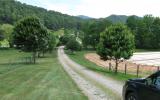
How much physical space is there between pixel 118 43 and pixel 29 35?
21861 mm

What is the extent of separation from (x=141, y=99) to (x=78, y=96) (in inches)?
260

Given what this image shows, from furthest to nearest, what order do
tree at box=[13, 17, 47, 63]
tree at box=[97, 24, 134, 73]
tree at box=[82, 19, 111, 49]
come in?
tree at box=[82, 19, 111, 49]
tree at box=[13, 17, 47, 63]
tree at box=[97, 24, 134, 73]

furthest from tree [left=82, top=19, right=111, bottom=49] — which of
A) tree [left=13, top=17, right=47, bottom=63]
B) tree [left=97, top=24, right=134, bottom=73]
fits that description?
tree [left=97, top=24, right=134, bottom=73]

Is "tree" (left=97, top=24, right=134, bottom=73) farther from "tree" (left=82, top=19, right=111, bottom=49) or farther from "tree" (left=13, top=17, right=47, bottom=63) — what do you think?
"tree" (left=82, top=19, right=111, bottom=49)

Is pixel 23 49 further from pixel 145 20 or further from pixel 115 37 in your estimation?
pixel 145 20

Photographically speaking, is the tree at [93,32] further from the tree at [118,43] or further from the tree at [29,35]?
the tree at [118,43]

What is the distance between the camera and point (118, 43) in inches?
1866

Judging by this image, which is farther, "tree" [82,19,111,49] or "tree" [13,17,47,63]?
"tree" [82,19,111,49]

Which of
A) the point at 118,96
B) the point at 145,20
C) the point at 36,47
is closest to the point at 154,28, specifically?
the point at 145,20

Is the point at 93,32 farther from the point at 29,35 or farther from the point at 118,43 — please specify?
the point at 118,43

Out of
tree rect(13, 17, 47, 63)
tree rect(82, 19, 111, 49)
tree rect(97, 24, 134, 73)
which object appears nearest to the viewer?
tree rect(97, 24, 134, 73)

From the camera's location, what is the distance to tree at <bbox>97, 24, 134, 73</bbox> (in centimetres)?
4731

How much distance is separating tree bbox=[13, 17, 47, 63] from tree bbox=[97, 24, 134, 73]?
18.6 meters

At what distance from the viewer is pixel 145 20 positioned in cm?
17512
